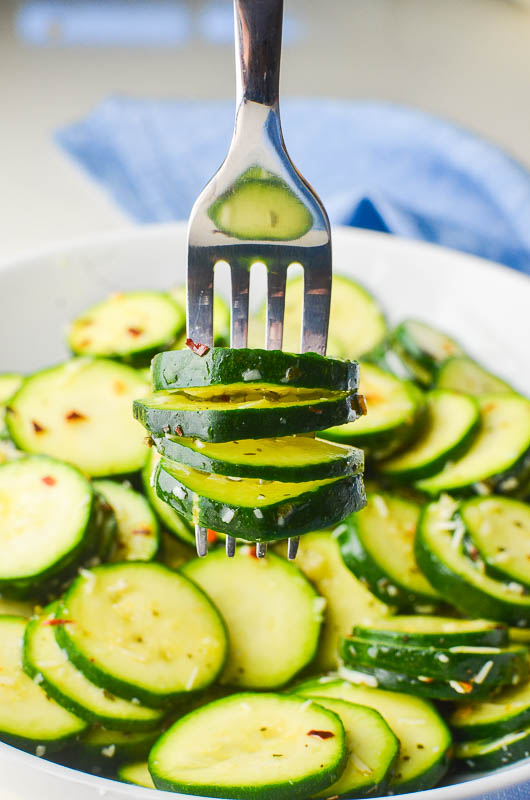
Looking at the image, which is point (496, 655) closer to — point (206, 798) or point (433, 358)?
point (206, 798)

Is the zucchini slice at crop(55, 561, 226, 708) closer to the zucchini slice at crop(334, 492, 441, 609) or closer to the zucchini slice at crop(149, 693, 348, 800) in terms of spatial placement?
the zucchini slice at crop(149, 693, 348, 800)

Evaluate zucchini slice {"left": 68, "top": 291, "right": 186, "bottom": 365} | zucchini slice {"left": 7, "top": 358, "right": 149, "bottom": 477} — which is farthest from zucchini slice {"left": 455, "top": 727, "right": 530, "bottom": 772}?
zucchini slice {"left": 68, "top": 291, "right": 186, "bottom": 365}

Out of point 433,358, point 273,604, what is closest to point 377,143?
point 433,358

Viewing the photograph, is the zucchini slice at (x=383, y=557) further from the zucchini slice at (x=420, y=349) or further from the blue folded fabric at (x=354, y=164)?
the blue folded fabric at (x=354, y=164)

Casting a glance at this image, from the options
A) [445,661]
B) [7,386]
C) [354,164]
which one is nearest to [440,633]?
[445,661]

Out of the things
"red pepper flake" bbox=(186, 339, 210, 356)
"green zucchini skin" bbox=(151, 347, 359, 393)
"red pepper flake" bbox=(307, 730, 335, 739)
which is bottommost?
"red pepper flake" bbox=(307, 730, 335, 739)

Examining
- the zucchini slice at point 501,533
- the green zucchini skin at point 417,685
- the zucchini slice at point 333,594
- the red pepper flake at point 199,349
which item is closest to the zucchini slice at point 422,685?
the green zucchini skin at point 417,685
